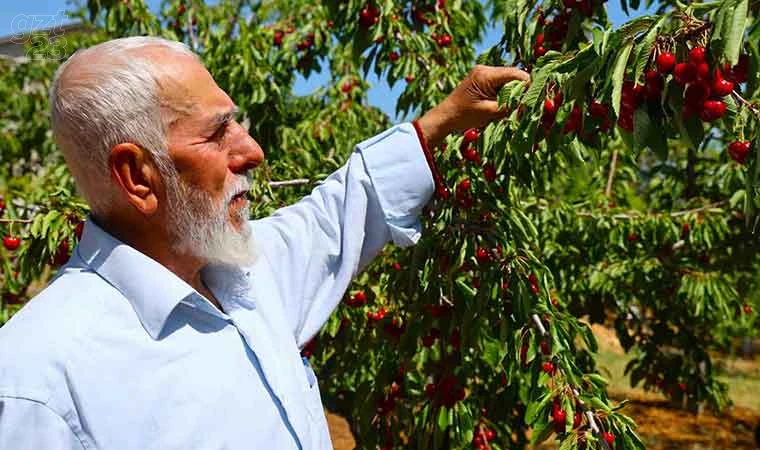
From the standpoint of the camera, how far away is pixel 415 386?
2.95 m

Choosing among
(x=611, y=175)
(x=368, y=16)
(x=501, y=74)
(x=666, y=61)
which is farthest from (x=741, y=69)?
(x=611, y=175)

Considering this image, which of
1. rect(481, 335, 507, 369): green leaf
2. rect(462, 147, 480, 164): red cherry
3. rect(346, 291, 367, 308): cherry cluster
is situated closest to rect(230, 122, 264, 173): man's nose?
rect(462, 147, 480, 164): red cherry

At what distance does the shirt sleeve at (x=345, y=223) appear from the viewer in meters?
1.92

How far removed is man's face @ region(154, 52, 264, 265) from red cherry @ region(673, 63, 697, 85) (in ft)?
2.67

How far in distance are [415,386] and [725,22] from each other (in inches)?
74.7

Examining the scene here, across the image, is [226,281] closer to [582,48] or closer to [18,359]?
[18,359]

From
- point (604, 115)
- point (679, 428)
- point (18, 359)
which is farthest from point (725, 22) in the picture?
point (679, 428)

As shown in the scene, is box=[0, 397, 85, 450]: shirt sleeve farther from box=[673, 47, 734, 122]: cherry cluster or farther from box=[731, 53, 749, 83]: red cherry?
box=[731, 53, 749, 83]: red cherry

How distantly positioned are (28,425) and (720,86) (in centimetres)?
129

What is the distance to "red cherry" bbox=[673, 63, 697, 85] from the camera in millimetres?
1478

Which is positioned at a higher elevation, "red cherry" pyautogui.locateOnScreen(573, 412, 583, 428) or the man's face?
the man's face

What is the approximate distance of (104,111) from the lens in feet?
4.62

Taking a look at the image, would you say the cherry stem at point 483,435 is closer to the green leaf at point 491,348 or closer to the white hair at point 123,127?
the green leaf at point 491,348

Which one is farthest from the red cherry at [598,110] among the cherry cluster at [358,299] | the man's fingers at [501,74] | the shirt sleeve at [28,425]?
the cherry cluster at [358,299]
